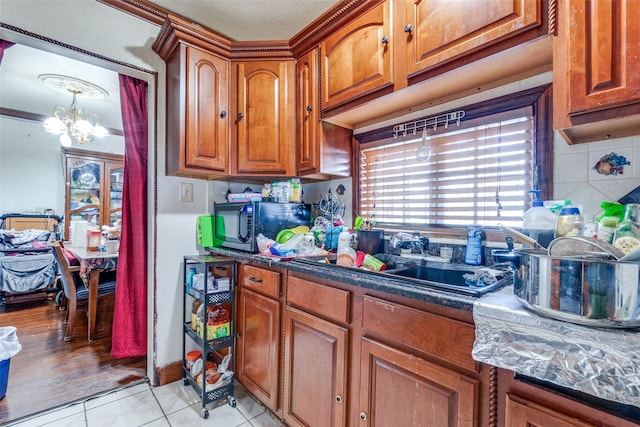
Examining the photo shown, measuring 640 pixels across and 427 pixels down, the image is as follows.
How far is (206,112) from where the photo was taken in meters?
1.83

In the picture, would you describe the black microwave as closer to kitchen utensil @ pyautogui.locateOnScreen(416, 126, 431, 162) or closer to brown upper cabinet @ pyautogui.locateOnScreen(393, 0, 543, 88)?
kitchen utensil @ pyautogui.locateOnScreen(416, 126, 431, 162)

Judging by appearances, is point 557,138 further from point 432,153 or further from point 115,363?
point 115,363

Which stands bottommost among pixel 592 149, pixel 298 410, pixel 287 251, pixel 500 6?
pixel 298 410

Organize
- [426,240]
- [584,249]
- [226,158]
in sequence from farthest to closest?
[226,158] < [426,240] < [584,249]

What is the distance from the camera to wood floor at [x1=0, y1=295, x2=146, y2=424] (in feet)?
5.64

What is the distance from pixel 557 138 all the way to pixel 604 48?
0.44m

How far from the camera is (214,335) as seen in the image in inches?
67.2

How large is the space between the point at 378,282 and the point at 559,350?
49 centimetres

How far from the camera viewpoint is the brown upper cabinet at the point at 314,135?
1775 millimetres

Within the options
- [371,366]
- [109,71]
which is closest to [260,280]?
[371,366]

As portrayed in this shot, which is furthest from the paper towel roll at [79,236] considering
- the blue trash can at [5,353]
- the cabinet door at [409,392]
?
the cabinet door at [409,392]

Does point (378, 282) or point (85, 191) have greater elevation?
point (85, 191)

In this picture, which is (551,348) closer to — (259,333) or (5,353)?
(259,333)

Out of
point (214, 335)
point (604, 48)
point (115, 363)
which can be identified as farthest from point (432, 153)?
point (115, 363)
